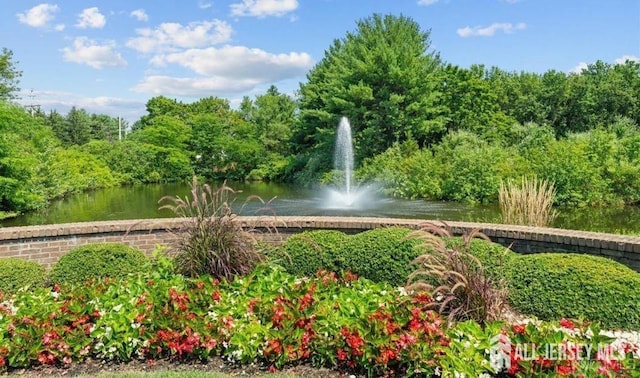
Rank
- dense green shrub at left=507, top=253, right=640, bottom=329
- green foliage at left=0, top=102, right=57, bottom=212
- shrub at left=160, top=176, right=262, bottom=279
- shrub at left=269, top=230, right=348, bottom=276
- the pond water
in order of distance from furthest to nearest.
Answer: green foliage at left=0, top=102, right=57, bottom=212 → the pond water → shrub at left=269, top=230, right=348, bottom=276 → shrub at left=160, top=176, right=262, bottom=279 → dense green shrub at left=507, top=253, right=640, bottom=329

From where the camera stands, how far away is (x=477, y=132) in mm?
24312

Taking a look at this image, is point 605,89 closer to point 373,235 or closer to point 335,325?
point 373,235

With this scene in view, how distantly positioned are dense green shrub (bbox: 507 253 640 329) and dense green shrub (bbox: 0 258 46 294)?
4.42 metres

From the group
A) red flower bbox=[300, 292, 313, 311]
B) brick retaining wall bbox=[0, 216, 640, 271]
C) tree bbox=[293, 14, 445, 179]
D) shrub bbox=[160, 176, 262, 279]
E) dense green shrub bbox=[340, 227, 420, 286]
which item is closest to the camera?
red flower bbox=[300, 292, 313, 311]

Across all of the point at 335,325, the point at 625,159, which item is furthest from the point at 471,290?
the point at 625,159

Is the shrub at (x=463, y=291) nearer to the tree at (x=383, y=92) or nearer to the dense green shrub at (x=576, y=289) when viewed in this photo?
the dense green shrub at (x=576, y=289)

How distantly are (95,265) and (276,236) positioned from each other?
202 centimetres

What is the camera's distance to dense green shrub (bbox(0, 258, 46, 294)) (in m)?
4.54

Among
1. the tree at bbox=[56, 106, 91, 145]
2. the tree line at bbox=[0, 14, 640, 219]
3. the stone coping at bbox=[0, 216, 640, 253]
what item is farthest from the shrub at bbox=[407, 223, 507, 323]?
the tree at bbox=[56, 106, 91, 145]

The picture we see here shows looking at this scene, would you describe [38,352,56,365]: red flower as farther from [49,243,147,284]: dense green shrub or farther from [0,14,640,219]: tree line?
[0,14,640,219]: tree line

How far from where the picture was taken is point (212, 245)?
4473mm

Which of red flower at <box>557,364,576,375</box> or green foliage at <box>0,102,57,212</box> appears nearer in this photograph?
red flower at <box>557,364,576,375</box>

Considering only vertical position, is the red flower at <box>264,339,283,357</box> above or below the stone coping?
below

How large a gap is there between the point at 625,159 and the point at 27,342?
16223 mm
